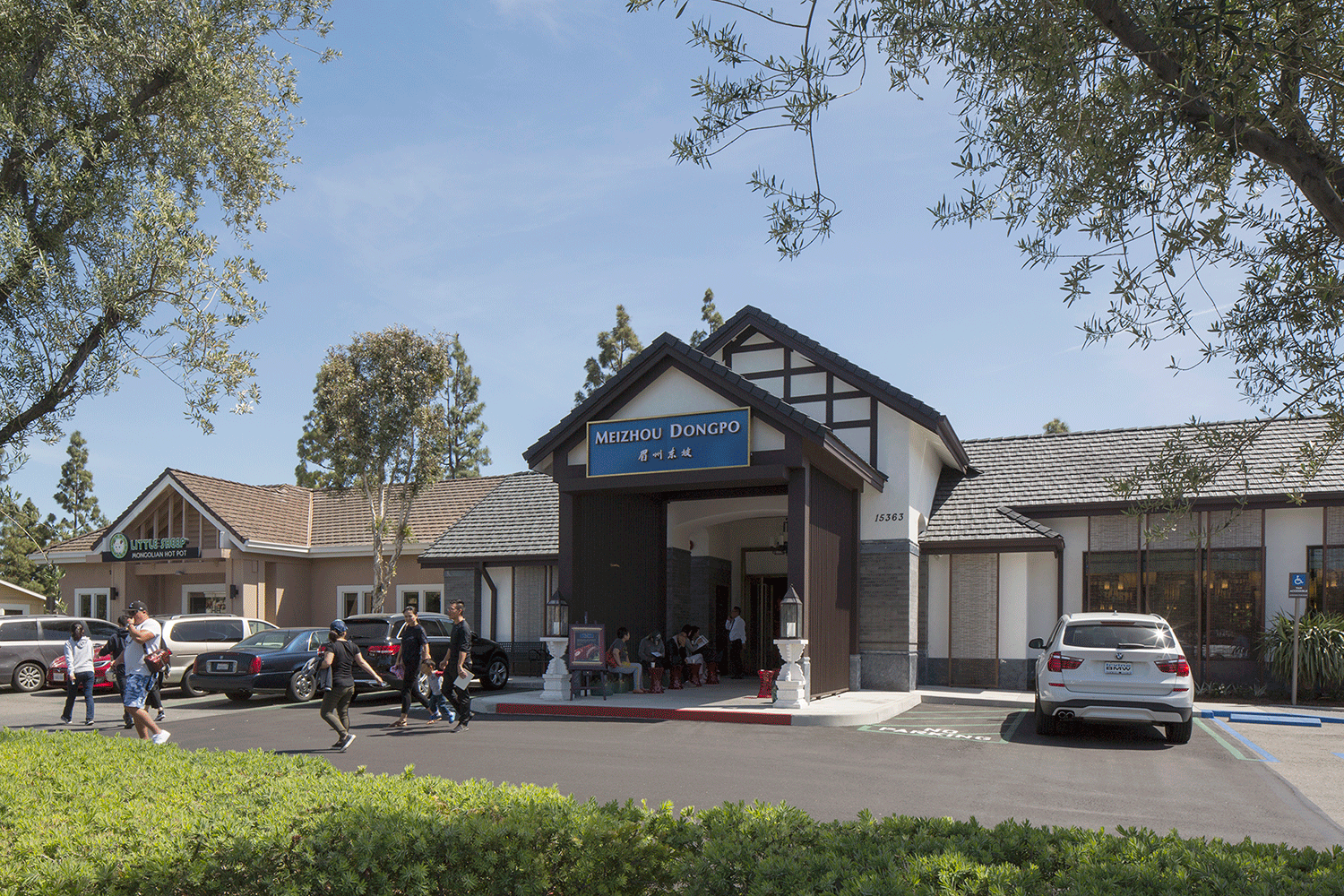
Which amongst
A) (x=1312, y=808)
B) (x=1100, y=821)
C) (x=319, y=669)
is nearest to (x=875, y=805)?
(x=1100, y=821)

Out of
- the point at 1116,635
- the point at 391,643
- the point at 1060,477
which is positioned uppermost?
the point at 1060,477

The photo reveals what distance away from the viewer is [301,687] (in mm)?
18266

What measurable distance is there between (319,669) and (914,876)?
395 inches

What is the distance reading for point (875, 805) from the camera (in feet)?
28.9

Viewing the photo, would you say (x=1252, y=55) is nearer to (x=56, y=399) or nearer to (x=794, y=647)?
(x=56, y=399)

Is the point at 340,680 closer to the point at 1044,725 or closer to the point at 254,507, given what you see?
the point at 1044,725

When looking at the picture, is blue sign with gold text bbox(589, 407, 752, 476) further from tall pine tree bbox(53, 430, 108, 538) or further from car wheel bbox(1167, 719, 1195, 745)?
tall pine tree bbox(53, 430, 108, 538)

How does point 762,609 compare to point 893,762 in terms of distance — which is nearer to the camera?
point 893,762

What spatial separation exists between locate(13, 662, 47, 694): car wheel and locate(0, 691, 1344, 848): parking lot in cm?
566

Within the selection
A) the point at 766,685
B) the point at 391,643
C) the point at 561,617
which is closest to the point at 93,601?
the point at 391,643

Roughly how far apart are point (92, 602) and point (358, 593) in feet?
27.1

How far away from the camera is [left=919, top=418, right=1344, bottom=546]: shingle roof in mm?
19188

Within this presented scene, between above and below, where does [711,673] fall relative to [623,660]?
below

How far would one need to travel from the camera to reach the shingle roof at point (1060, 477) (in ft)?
63.0
